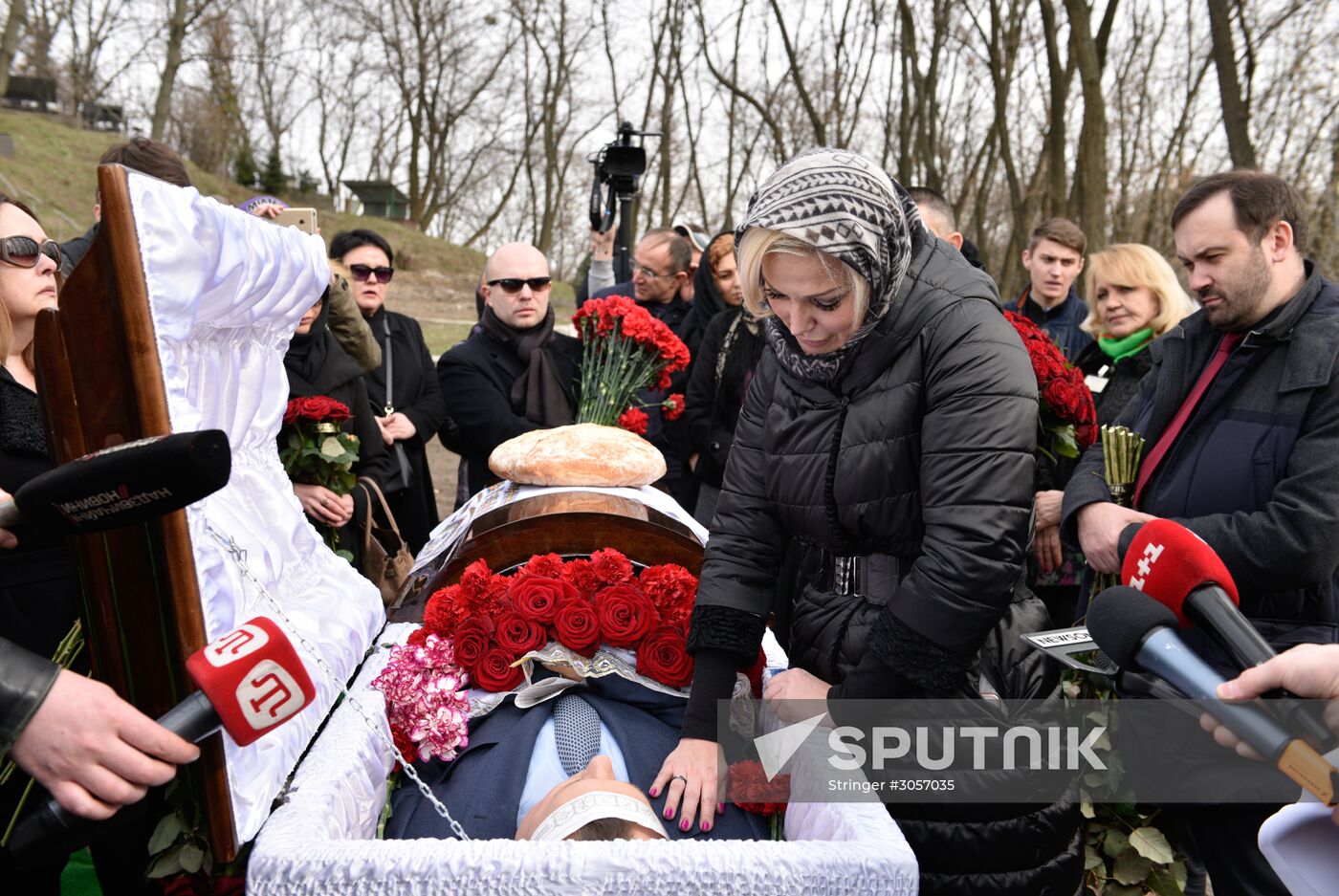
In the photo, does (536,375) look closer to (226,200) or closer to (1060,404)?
(1060,404)

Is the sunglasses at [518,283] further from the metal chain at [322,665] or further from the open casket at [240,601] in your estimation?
the metal chain at [322,665]

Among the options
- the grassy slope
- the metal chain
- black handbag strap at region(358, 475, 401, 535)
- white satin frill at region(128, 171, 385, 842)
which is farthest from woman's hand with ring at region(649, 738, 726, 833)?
the grassy slope

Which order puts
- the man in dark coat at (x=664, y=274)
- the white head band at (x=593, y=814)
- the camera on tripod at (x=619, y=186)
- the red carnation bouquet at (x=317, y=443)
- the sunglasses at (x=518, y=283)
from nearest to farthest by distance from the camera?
the white head band at (x=593, y=814) < the red carnation bouquet at (x=317, y=443) < the sunglasses at (x=518, y=283) < the man in dark coat at (x=664, y=274) < the camera on tripod at (x=619, y=186)

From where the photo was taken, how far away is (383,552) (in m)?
3.99

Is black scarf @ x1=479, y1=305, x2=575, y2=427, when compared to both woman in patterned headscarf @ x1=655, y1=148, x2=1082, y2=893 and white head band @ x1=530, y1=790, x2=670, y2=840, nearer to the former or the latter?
woman in patterned headscarf @ x1=655, y1=148, x2=1082, y2=893

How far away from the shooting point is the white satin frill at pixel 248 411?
156 centimetres

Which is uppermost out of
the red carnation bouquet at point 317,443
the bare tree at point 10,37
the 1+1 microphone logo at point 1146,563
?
the bare tree at point 10,37

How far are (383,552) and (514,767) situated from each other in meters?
2.02

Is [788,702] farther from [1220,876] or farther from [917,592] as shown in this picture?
[1220,876]

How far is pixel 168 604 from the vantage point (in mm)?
1586

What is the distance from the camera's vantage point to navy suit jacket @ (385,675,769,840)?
2.07 meters

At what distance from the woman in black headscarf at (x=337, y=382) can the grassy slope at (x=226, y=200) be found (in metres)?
11.4

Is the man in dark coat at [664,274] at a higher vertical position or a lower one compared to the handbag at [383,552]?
higher

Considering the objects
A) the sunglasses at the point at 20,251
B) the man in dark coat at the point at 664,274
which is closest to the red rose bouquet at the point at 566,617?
the sunglasses at the point at 20,251
